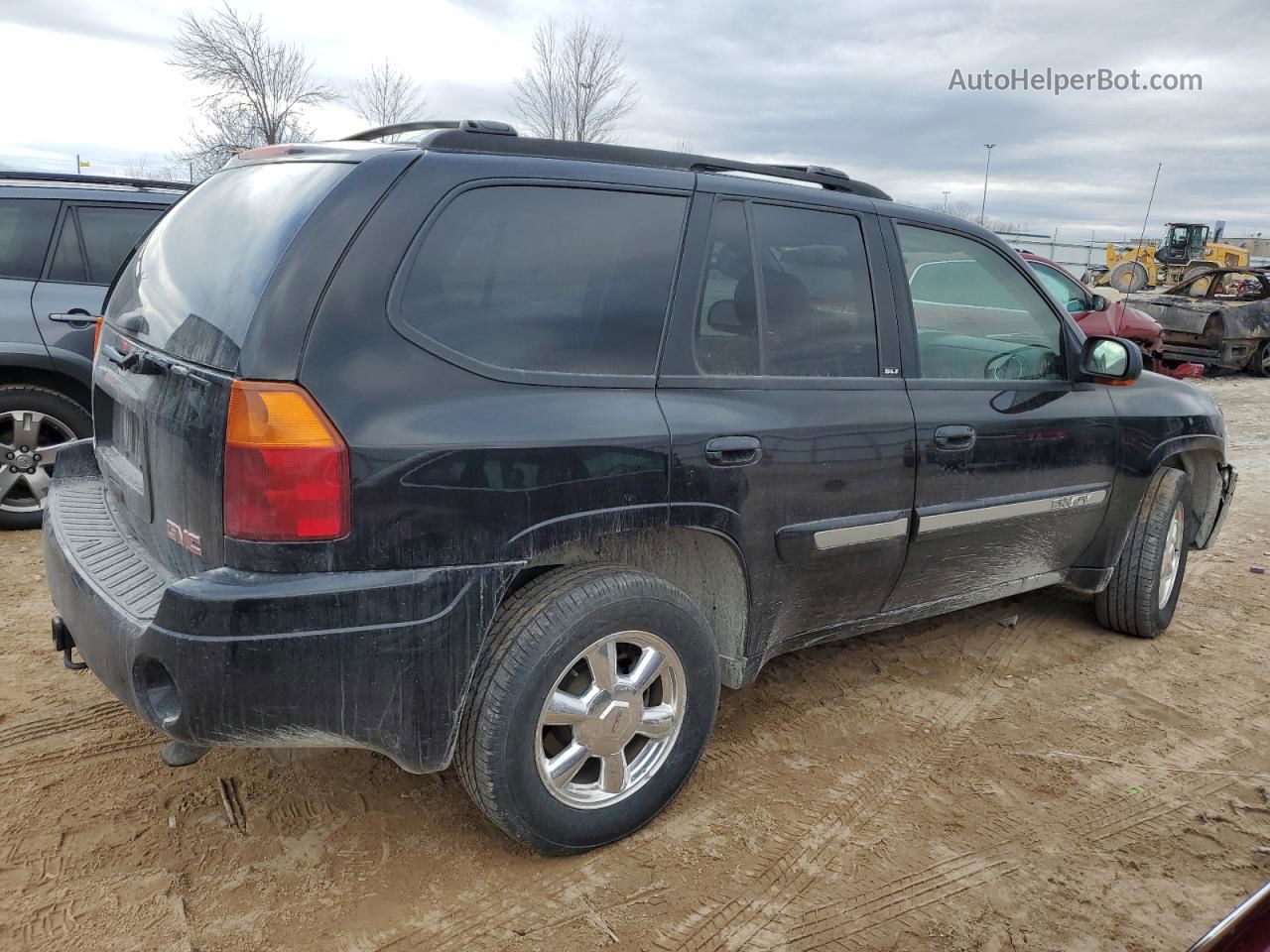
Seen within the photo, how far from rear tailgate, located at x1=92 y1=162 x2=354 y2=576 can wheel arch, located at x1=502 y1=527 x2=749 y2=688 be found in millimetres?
816

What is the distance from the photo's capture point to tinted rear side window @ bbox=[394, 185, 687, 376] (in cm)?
227

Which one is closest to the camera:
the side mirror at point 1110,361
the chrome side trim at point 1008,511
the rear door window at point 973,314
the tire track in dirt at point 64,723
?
the tire track in dirt at point 64,723

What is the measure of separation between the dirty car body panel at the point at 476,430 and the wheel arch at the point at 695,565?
0.01 metres

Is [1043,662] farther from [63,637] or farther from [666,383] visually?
[63,637]

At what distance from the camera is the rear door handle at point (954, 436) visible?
321 cm

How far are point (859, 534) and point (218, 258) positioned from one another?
6.73 ft

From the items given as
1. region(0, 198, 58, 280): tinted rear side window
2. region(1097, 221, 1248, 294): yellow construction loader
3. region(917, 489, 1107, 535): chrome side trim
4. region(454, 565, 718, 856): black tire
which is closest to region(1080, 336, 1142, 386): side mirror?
region(917, 489, 1107, 535): chrome side trim

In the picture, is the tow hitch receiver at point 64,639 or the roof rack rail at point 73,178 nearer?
the tow hitch receiver at point 64,639

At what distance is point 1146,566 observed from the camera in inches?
168

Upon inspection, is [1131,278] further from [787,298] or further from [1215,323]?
[1215,323]

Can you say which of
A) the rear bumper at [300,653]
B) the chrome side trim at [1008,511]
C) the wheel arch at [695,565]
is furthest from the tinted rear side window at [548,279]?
the chrome side trim at [1008,511]

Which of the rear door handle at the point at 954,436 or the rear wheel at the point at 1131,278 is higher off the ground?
the rear wheel at the point at 1131,278

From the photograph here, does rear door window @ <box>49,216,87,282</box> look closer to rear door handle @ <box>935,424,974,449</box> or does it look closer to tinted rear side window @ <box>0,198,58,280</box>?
tinted rear side window @ <box>0,198,58,280</box>

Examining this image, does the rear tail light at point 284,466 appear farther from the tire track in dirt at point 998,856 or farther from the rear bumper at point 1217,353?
the rear bumper at point 1217,353
